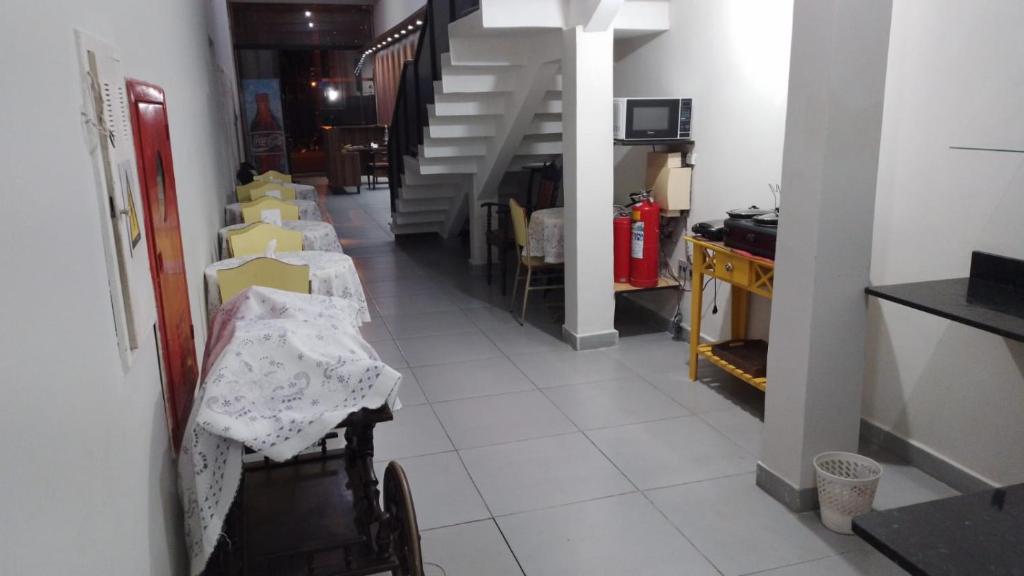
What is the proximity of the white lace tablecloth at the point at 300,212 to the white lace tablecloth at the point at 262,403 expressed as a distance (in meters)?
3.91

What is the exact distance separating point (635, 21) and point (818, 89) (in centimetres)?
243

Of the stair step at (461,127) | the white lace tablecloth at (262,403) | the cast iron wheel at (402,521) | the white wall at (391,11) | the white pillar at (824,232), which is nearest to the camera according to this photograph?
the white lace tablecloth at (262,403)

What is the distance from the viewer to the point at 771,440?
10.0 ft

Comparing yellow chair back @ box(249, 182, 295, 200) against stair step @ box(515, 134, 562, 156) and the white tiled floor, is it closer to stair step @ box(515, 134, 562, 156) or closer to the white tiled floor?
the white tiled floor

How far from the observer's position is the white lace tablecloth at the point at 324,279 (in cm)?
363

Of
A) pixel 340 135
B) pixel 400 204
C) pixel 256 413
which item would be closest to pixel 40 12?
pixel 256 413

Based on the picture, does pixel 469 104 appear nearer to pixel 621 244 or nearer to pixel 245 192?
pixel 621 244

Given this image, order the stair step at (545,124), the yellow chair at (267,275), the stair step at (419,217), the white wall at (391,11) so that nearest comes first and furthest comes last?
the yellow chair at (267,275), the stair step at (545,124), the stair step at (419,217), the white wall at (391,11)

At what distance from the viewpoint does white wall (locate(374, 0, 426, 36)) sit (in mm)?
10295

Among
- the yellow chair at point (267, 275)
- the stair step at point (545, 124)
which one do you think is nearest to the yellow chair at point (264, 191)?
the stair step at point (545, 124)

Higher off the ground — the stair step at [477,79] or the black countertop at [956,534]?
the stair step at [477,79]

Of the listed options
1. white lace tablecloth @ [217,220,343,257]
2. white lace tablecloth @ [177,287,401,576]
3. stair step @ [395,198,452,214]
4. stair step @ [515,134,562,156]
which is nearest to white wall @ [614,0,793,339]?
stair step @ [515,134,562,156]

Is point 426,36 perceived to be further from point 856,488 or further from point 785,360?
point 856,488

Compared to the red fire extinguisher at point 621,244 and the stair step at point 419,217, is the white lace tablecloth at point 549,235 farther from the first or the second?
the stair step at point 419,217
